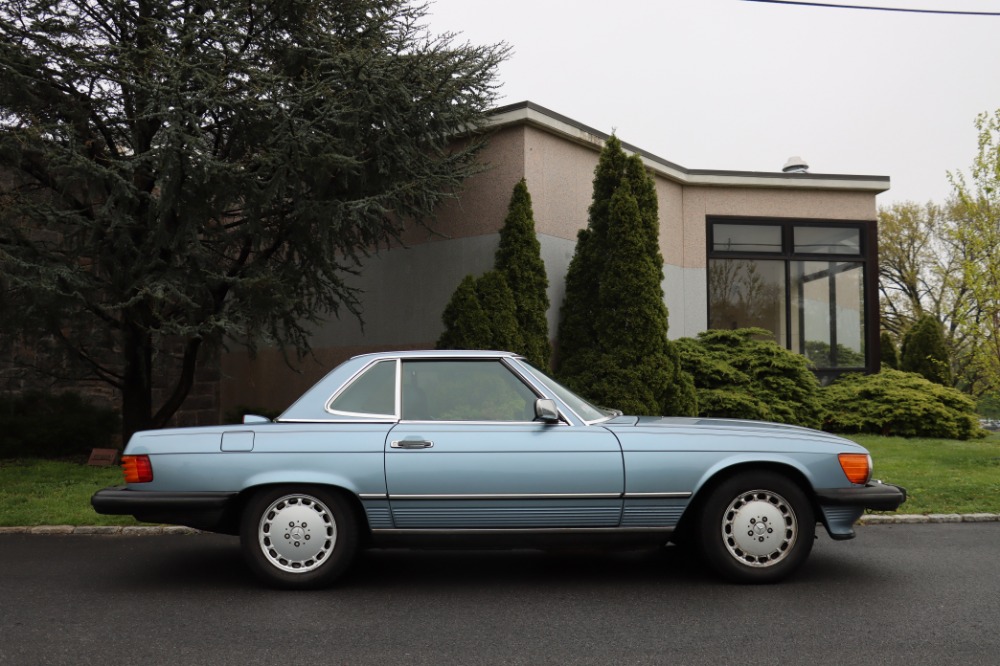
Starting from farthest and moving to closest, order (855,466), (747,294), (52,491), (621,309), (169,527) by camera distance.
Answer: (747,294)
(621,309)
(52,491)
(169,527)
(855,466)

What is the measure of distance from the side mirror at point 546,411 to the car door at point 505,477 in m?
0.07

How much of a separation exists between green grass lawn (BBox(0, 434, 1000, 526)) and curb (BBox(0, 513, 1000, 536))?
0.16 m

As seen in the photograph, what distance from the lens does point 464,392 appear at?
5.87m

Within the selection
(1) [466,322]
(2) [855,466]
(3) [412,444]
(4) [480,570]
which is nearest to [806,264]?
(1) [466,322]

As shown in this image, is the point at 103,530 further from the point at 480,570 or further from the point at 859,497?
the point at 859,497

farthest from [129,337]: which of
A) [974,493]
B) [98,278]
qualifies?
[974,493]

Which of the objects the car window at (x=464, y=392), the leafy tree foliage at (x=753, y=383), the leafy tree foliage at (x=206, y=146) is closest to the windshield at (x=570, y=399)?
the car window at (x=464, y=392)

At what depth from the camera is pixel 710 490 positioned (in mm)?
5641

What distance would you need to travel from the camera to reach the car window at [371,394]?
19.1ft

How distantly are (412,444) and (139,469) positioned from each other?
1.75m

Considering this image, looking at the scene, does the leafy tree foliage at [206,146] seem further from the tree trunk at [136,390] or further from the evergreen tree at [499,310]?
the evergreen tree at [499,310]

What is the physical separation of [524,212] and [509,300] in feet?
4.19

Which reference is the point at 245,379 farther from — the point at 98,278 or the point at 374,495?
the point at 374,495

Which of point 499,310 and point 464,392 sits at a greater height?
point 499,310
